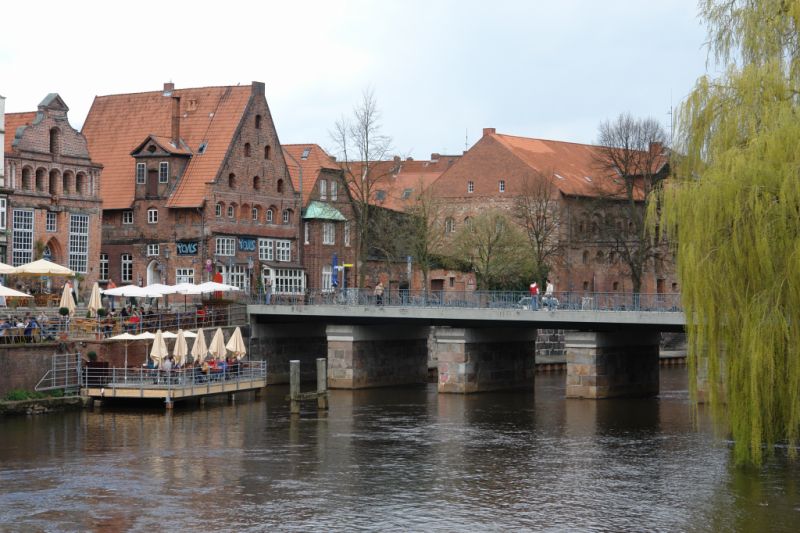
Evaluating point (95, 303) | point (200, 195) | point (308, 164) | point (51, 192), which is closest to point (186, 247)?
point (200, 195)

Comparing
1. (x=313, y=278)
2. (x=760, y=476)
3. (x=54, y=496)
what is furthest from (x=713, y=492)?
(x=313, y=278)

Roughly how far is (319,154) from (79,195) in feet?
68.3

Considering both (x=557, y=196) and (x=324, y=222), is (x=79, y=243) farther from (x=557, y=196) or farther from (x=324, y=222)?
(x=557, y=196)

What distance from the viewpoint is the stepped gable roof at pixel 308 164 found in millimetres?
86500

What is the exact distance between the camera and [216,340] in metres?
55.1

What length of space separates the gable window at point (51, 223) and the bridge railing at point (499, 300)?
10.8 meters

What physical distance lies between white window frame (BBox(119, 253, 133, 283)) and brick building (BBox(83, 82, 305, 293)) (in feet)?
0.19

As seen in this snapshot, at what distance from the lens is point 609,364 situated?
60.2 meters

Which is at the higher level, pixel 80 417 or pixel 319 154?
pixel 319 154

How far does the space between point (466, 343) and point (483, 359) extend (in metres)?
1.51

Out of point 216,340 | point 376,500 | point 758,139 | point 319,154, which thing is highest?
point 319,154

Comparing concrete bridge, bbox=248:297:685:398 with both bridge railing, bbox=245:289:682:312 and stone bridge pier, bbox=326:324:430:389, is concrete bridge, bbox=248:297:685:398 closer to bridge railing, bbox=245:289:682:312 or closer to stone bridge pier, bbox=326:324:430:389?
stone bridge pier, bbox=326:324:430:389

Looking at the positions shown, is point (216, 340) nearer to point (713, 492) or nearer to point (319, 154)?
point (713, 492)

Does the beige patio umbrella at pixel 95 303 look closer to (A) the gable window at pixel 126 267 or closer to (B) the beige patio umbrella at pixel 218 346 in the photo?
(B) the beige patio umbrella at pixel 218 346
